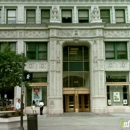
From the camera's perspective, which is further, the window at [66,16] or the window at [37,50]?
the window at [66,16]

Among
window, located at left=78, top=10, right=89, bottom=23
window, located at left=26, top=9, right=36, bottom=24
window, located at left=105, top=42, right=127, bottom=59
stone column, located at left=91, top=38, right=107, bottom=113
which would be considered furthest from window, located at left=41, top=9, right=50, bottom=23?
window, located at left=105, top=42, right=127, bottom=59

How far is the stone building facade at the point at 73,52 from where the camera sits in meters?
29.3

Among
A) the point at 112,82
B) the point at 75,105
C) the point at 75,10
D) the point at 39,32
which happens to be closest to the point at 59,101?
the point at 75,105

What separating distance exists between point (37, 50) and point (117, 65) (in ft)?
33.0

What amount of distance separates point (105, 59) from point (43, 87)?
8.38 metres

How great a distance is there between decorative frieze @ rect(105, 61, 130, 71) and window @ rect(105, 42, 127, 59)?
76 centimetres

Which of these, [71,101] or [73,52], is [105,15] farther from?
[71,101]

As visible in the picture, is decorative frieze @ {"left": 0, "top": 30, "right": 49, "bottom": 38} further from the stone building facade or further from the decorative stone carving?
the decorative stone carving

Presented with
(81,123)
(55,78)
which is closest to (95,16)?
(55,78)

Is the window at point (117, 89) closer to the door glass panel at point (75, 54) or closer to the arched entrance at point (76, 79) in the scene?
the arched entrance at point (76, 79)

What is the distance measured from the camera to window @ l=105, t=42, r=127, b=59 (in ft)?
100

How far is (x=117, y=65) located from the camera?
30.1m

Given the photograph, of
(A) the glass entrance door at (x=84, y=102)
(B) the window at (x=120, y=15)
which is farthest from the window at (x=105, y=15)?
(A) the glass entrance door at (x=84, y=102)

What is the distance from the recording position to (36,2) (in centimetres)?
3075
